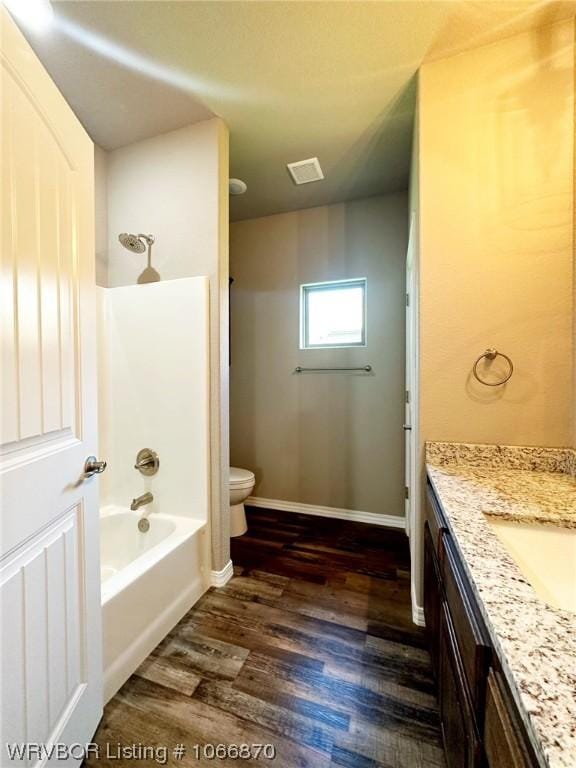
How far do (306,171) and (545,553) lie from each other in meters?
2.48

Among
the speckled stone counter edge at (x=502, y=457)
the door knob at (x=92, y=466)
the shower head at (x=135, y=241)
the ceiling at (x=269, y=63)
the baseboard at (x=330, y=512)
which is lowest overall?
the baseboard at (x=330, y=512)

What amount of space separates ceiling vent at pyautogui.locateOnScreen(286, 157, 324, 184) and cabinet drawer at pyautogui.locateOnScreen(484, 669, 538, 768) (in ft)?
8.45

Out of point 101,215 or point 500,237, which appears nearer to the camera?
point 500,237

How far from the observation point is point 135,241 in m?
1.74

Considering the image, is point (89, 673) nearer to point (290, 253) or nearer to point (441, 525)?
point (441, 525)

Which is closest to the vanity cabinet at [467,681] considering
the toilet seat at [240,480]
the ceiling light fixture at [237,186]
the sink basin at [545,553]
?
the sink basin at [545,553]

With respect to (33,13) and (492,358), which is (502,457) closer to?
(492,358)

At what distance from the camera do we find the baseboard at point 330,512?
8.40 ft

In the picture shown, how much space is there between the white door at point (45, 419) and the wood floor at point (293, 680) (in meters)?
0.29

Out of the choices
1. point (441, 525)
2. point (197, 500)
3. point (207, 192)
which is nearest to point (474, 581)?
point (441, 525)

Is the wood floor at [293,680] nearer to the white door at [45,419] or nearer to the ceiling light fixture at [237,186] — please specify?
the white door at [45,419]

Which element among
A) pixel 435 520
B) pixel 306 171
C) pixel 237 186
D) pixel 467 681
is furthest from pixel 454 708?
pixel 237 186

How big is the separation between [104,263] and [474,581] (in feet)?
7.99

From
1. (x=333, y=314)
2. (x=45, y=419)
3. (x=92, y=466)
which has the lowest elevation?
(x=92, y=466)
